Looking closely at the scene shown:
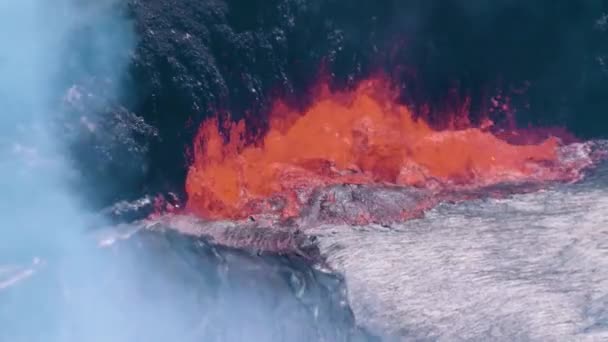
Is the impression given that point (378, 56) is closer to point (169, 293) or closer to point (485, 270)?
point (485, 270)

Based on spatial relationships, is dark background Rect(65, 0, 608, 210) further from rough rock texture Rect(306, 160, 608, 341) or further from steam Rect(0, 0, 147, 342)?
rough rock texture Rect(306, 160, 608, 341)

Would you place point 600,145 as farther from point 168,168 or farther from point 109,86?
point 109,86

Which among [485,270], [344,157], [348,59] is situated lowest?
[485,270]

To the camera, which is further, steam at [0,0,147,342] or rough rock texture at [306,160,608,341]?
steam at [0,0,147,342]

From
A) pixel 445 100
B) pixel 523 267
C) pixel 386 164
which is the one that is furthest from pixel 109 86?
pixel 523 267

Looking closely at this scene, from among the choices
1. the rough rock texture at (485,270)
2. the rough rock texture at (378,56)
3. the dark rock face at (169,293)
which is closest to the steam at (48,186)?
the dark rock face at (169,293)

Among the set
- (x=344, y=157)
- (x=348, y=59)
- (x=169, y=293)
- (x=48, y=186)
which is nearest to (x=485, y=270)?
(x=344, y=157)

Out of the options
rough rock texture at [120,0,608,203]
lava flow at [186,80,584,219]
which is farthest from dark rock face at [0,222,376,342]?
rough rock texture at [120,0,608,203]

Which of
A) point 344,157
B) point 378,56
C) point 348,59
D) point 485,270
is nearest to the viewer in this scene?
point 485,270
